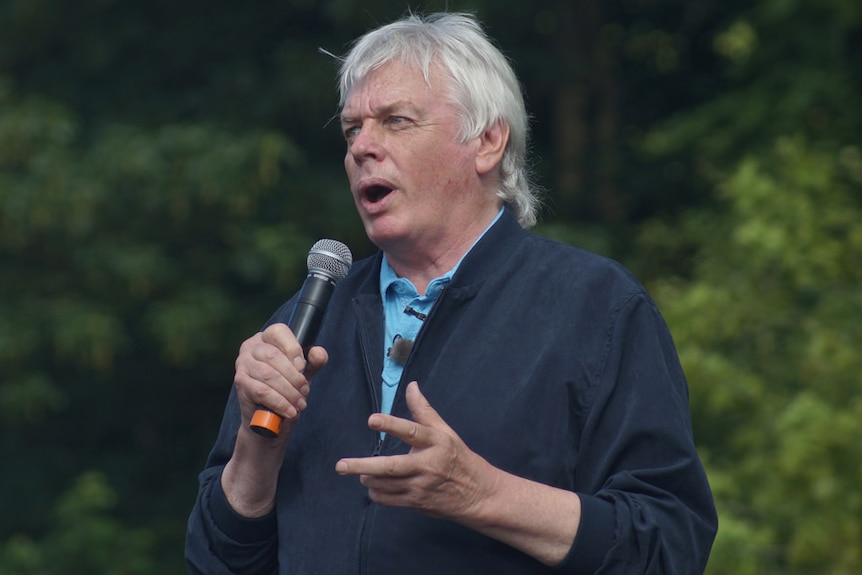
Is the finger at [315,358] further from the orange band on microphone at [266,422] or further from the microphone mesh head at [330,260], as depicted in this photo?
the microphone mesh head at [330,260]

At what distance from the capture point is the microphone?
6.75 ft

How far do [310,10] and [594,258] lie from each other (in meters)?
7.32

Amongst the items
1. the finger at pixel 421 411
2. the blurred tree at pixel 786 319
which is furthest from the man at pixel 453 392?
the blurred tree at pixel 786 319

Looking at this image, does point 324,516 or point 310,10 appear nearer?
point 324,516

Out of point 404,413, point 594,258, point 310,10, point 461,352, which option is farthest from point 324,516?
point 310,10

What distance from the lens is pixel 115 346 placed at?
25.9ft

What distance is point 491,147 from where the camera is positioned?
2.47 meters

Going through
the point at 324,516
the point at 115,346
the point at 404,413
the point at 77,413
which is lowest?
the point at 77,413

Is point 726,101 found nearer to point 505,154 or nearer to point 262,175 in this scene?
point 262,175

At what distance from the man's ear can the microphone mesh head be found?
30 centimetres

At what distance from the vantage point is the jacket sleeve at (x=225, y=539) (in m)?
2.33

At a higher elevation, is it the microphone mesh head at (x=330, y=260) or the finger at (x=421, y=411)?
the microphone mesh head at (x=330, y=260)

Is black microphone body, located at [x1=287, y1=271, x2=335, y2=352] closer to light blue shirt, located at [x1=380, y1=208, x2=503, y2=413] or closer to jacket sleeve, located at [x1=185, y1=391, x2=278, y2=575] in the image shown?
light blue shirt, located at [x1=380, y1=208, x2=503, y2=413]

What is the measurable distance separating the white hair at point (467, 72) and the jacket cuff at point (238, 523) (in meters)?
0.76
